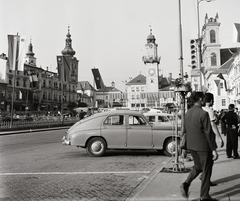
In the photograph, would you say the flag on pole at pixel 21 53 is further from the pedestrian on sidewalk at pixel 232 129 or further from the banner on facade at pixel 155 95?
the banner on facade at pixel 155 95

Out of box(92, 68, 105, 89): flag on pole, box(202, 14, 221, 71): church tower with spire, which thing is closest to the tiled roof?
box(202, 14, 221, 71): church tower with spire

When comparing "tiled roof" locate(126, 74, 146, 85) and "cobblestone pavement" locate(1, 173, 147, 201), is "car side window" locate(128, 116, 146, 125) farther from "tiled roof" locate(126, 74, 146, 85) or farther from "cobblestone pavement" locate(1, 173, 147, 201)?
"tiled roof" locate(126, 74, 146, 85)

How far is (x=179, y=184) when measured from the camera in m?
6.02

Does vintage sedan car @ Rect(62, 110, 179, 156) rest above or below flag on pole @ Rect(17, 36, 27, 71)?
below

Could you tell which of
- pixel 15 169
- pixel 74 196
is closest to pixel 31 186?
pixel 74 196

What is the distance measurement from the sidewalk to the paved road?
0.35 metres

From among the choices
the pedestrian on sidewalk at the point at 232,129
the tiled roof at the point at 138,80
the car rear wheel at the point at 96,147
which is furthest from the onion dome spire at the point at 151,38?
the pedestrian on sidewalk at the point at 232,129

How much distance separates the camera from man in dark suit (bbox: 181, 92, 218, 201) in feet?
15.4

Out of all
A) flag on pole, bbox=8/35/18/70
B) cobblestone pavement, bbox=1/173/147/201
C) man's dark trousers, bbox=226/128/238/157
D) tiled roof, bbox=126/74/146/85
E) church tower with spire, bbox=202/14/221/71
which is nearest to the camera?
cobblestone pavement, bbox=1/173/147/201

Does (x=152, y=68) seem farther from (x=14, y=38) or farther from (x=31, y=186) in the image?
(x=31, y=186)

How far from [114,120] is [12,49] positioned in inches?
627

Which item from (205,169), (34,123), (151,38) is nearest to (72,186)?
(205,169)

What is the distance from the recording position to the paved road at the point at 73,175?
5641 mm

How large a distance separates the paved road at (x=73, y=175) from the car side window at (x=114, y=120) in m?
1.25
